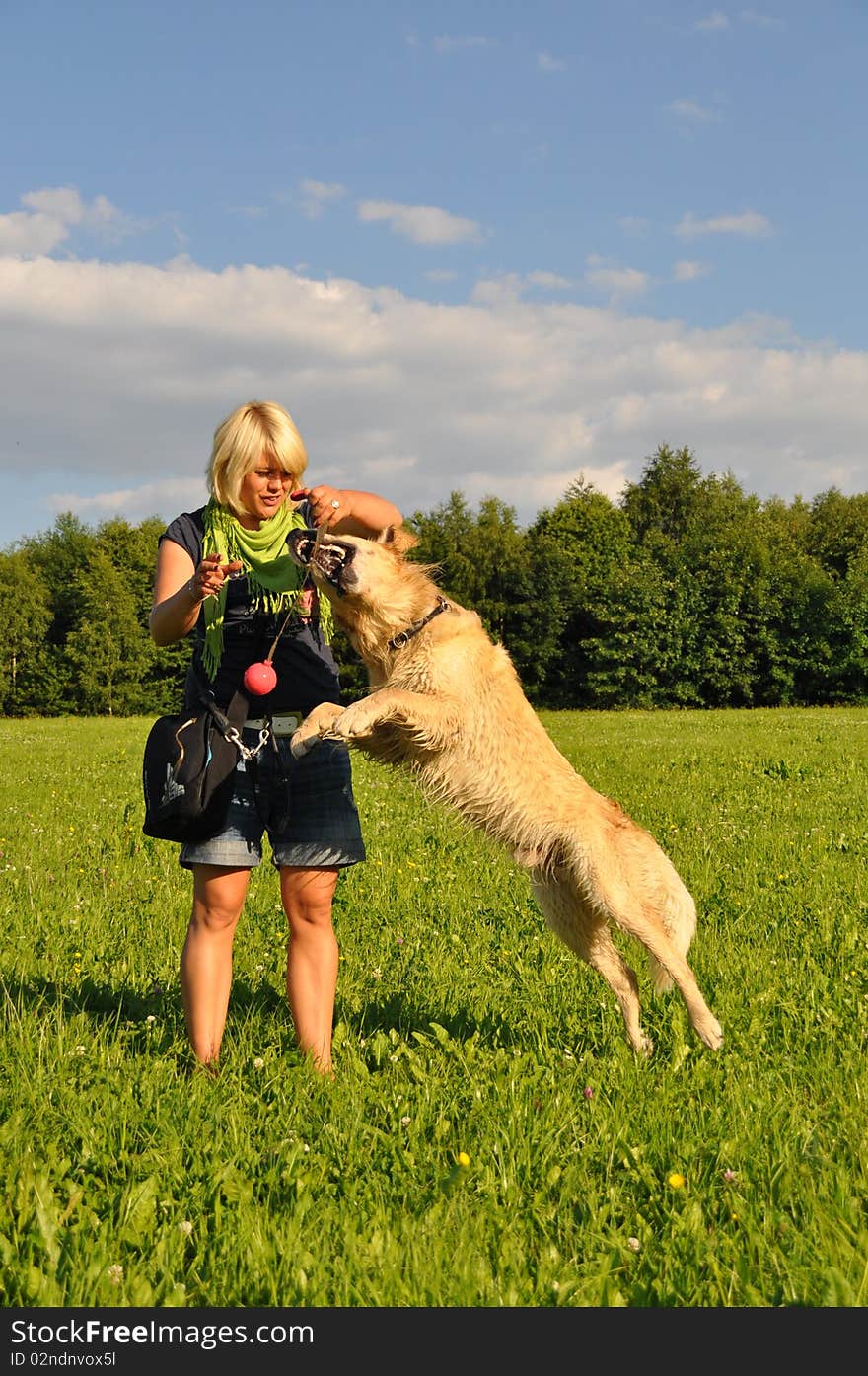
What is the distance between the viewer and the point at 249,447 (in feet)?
14.1

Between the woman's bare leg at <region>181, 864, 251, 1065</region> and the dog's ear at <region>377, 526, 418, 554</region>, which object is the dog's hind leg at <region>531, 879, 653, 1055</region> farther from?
the dog's ear at <region>377, 526, 418, 554</region>

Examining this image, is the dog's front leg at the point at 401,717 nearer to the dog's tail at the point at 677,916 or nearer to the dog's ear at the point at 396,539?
the dog's ear at the point at 396,539

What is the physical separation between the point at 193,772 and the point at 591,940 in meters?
2.05

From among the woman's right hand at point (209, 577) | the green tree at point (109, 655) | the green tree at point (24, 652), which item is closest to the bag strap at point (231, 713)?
the woman's right hand at point (209, 577)

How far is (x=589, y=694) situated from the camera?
50594mm

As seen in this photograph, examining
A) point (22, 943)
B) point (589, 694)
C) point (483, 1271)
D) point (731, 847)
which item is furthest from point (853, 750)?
point (589, 694)

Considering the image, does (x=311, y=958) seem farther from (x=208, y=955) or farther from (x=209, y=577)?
(x=209, y=577)

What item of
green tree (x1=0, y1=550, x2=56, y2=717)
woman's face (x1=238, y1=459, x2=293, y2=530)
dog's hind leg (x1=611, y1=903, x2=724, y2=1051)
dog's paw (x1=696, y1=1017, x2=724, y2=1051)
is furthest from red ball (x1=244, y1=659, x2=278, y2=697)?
green tree (x1=0, y1=550, x2=56, y2=717)

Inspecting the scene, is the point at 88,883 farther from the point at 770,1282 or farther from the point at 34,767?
the point at 34,767

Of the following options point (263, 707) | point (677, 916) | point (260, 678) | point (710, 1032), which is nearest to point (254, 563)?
point (260, 678)

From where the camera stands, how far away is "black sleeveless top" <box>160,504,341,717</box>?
4.51m

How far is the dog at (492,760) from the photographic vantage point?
455 centimetres

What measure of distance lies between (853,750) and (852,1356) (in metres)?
16.8

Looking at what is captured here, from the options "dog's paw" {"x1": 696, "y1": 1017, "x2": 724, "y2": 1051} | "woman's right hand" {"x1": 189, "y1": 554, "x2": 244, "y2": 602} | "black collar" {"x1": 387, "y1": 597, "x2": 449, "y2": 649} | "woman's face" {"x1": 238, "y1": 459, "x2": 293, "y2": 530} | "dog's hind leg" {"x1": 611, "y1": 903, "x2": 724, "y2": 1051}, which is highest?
"woman's face" {"x1": 238, "y1": 459, "x2": 293, "y2": 530}
